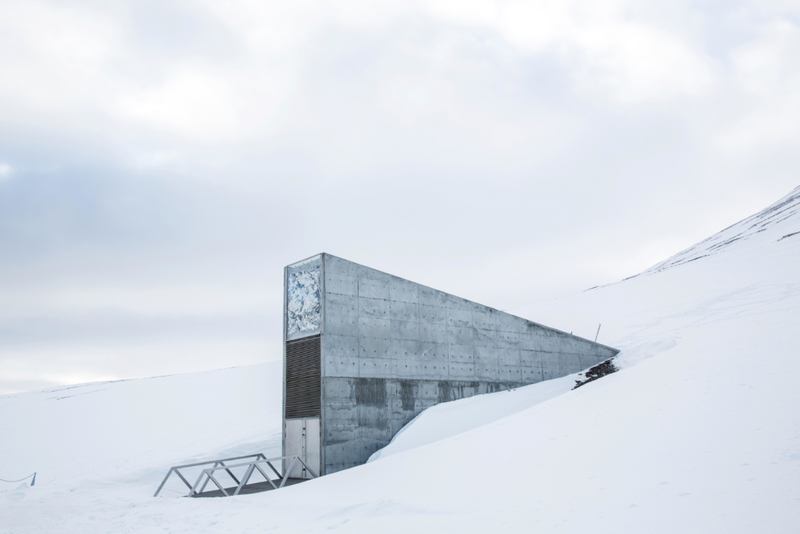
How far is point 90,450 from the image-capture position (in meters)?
25.3

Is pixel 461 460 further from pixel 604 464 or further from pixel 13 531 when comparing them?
pixel 13 531

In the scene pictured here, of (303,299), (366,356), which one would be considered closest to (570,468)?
(366,356)

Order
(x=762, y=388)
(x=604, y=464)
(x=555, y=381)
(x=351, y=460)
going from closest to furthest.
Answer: (x=604, y=464) → (x=762, y=388) → (x=351, y=460) → (x=555, y=381)

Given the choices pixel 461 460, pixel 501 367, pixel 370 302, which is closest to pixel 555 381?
pixel 501 367

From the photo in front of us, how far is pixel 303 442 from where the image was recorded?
569 inches

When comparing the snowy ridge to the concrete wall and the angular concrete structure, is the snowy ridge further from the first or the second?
the angular concrete structure

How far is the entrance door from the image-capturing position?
45.9 ft

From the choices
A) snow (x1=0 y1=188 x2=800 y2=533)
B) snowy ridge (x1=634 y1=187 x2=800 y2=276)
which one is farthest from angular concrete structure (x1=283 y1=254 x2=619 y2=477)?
snowy ridge (x1=634 y1=187 x2=800 y2=276)

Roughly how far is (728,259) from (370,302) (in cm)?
2661

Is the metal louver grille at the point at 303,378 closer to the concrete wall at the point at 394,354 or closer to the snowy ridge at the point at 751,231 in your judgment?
the concrete wall at the point at 394,354

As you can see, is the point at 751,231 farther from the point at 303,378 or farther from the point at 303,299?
the point at 303,378

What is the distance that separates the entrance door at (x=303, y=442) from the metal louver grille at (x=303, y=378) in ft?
0.64

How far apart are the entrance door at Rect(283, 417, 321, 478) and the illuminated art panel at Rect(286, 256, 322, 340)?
7.33ft

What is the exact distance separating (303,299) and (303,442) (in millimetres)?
3644
